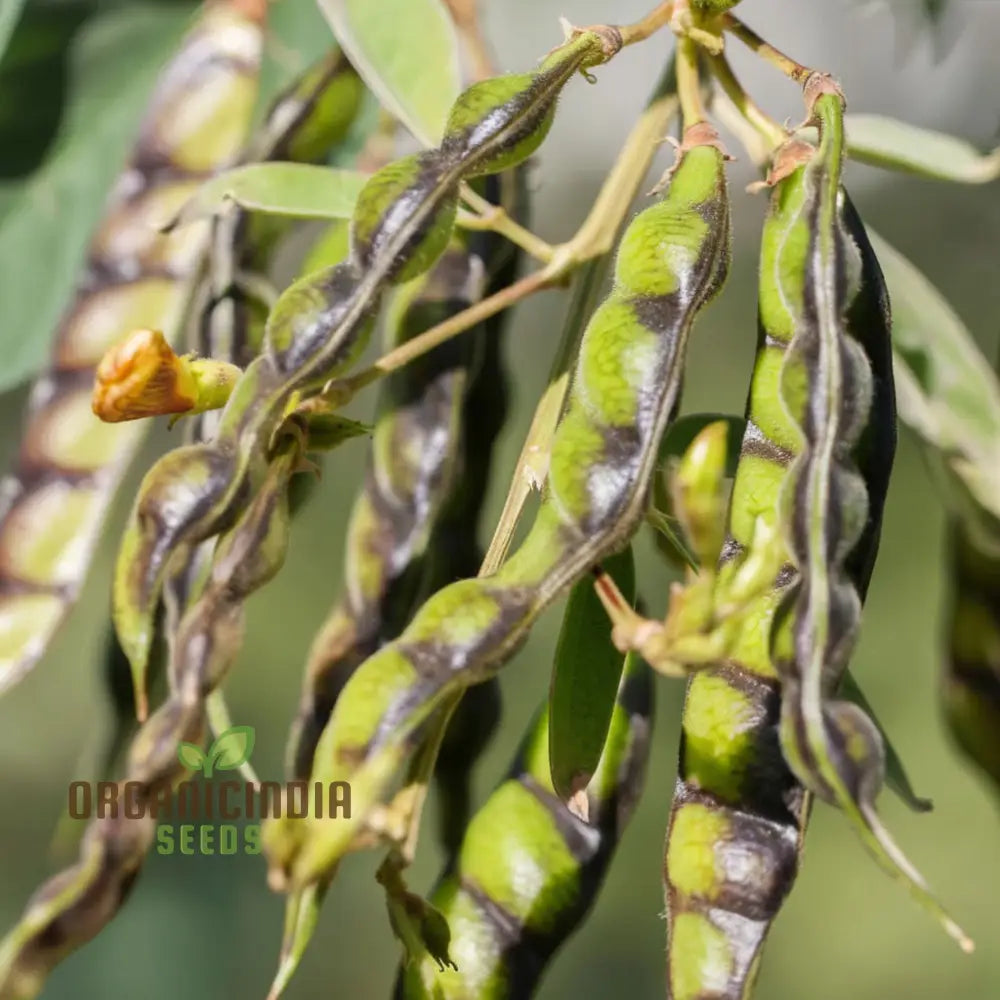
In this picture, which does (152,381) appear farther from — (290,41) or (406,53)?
(290,41)

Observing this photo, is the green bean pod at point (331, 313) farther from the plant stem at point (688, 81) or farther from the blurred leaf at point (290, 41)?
the blurred leaf at point (290, 41)

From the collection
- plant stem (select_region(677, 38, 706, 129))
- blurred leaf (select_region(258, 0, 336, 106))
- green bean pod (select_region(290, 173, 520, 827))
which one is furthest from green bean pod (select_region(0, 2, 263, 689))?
plant stem (select_region(677, 38, 706, 129))

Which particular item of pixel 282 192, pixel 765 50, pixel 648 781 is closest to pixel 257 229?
pixel 282 192

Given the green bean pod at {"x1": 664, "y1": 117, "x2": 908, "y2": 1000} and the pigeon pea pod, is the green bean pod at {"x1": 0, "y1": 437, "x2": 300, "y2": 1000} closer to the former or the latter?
the pigeon pea pod

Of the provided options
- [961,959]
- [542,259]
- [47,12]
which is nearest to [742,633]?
[542,259]

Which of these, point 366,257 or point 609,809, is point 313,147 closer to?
point 366,257

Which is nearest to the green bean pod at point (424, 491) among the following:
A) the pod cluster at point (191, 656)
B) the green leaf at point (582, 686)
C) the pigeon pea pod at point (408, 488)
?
the pigeon pea pod at point (408, 488)

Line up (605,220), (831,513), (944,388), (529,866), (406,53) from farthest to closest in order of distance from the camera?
(944,388) < (406,53) < (605,220) < (529,866) < (831,513)
